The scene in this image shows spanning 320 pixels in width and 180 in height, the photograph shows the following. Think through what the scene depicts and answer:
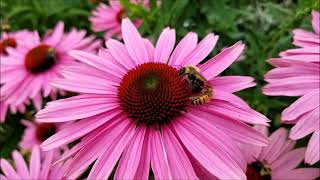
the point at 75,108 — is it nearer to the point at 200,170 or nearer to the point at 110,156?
the point at 110,156

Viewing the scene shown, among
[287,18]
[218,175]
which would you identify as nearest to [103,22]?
[287,18]

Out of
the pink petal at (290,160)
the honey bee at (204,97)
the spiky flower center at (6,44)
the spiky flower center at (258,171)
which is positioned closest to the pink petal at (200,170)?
the honey bee at (204,97)

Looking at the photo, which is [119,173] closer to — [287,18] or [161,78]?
[161,78]

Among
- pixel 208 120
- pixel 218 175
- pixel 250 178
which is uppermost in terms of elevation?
pixel 208 120

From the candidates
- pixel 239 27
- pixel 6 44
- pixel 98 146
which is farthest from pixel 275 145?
pixel 6 44

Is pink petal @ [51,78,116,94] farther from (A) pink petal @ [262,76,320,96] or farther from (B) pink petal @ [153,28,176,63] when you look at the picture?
(A) pink petal @ [262,76,320,96]

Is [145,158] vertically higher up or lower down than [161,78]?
lower down

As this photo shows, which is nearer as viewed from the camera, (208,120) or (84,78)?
(208,120)
